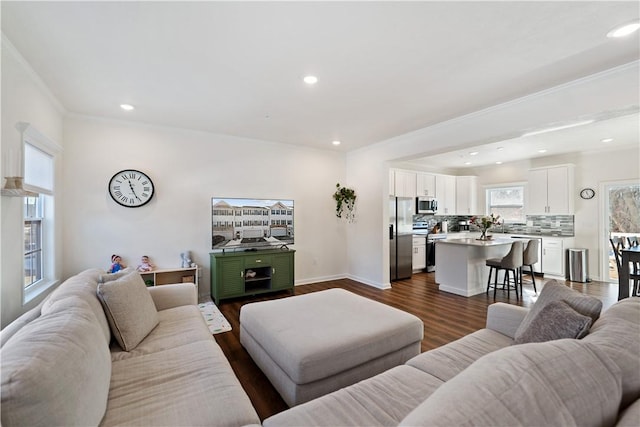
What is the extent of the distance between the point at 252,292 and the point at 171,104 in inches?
110

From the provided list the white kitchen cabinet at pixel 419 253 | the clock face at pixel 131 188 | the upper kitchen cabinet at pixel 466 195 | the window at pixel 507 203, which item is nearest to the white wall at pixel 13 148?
the clock face at pixel 131 188

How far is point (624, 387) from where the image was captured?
0.86 m

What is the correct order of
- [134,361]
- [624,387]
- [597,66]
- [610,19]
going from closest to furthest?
[624,387]
[134,361]
[610,19]
[597,66]

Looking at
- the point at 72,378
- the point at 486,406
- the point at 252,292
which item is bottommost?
the point at 252,292

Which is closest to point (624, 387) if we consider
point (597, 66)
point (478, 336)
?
point (478, 336)

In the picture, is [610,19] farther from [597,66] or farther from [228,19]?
[228,19]

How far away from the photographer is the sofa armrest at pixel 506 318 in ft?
6.35

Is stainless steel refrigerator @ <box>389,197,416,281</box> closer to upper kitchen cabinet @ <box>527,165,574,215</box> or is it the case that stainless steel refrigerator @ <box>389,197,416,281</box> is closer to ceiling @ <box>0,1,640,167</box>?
ceiling @ <box>0,1,640,167</box>

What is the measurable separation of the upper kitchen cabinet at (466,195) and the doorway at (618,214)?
7.90ft

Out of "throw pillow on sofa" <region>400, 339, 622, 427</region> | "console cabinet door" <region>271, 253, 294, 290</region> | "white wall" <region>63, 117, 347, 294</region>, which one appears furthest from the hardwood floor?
"throw pillow on sofa" <region>400, 339, 622, 427</region>

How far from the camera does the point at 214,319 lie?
3465 mm

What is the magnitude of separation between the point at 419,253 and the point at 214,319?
15.1 ft

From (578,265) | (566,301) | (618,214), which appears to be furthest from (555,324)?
(618,214)

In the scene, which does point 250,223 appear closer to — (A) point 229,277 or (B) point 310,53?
(A) point 229,277
